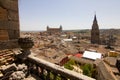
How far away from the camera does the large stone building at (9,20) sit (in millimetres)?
4265

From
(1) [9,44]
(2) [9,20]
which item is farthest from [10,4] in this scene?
(1) [9,44]

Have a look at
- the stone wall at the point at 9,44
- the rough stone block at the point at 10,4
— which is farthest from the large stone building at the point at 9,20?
the stone wall at the point at 9,44

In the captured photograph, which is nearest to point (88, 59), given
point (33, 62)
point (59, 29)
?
point (33, 62)

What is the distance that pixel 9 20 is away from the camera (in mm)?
4469

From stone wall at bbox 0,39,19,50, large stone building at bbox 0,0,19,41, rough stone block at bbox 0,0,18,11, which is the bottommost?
stone wall at bbox 0,39,19,50

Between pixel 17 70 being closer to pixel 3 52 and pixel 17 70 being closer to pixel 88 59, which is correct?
pixel 3 52

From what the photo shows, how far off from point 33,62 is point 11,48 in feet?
3.30

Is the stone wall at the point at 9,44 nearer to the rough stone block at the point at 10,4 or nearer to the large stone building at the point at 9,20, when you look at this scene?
the large stone building at the point at 9,20

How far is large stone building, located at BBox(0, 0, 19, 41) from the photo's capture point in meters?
4.27

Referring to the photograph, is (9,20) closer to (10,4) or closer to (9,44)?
(10,4)

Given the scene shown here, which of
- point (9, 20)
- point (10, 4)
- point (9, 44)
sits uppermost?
point (10, 4)

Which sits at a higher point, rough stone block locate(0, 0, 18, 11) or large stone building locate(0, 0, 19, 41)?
rough stone block locate(0, 0, 18, 11)

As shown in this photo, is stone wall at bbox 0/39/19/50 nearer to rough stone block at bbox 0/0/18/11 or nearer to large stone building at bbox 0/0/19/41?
Result: large stone building at bbox 0/0/19/41

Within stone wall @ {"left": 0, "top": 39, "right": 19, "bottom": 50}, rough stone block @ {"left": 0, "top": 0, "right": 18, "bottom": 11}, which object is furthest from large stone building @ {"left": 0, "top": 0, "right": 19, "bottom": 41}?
stone wall @ {"left": 0, "top": 39, "right": 19, "bottom": 50}
